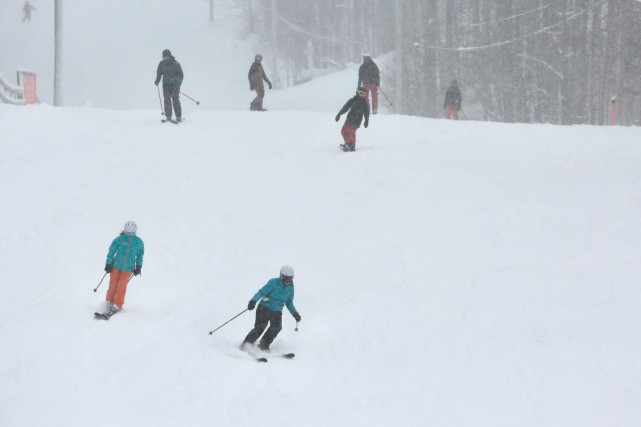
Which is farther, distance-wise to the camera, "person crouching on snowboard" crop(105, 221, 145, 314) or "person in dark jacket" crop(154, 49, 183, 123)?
"person in dark jacket" crop(154, 49, 183, 123)

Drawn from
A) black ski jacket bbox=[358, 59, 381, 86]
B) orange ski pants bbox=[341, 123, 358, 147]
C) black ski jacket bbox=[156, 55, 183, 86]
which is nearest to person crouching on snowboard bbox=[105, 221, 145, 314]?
orange ski pants bbox=[341, 123, 358, 147]

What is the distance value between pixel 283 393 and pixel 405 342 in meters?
1.94

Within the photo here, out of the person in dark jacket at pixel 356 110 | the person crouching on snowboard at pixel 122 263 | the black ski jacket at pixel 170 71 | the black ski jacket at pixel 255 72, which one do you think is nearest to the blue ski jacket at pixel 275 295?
the person crouching on snowboard at pixel 122 263

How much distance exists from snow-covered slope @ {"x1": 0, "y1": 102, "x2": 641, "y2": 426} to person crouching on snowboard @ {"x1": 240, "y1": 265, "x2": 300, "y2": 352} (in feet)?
1.20

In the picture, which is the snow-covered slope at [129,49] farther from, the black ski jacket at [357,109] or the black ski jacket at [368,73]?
the black ski jacket at [357,109]

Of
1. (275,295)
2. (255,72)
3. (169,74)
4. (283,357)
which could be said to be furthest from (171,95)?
(283,357)

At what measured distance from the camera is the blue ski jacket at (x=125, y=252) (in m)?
9.91

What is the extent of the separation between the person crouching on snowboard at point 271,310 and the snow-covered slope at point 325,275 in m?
0.36

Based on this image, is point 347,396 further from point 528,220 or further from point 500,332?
point 528,220

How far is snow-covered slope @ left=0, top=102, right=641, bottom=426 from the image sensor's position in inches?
314

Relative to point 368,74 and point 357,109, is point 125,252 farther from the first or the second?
point 368,74

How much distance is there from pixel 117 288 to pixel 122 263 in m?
0.34

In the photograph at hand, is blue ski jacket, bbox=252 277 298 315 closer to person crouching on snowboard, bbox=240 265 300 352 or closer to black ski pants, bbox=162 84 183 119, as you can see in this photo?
person crouching on snowboard, bbox=240 265 300 352

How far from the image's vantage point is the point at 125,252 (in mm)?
10000
